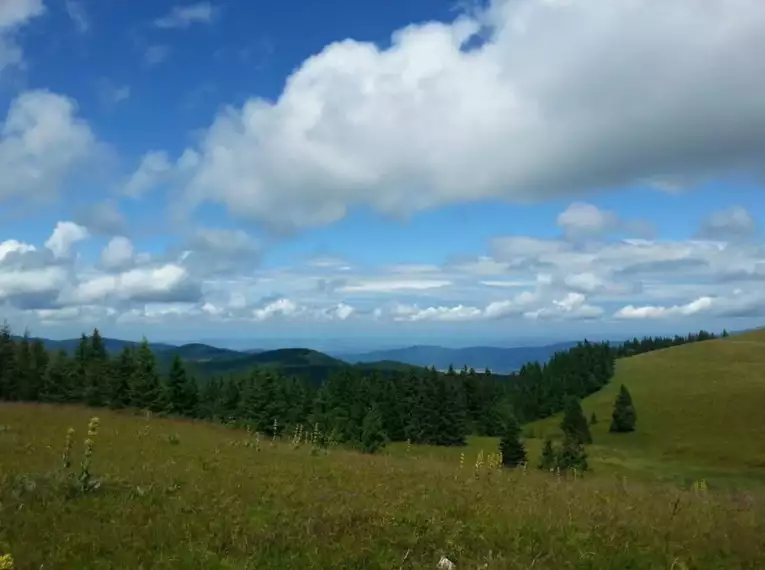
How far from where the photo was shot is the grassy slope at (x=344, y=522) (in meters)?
6.62

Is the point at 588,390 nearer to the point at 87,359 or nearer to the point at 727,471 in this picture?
the point at 727,471

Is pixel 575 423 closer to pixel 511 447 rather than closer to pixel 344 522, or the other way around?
pixel 511 447

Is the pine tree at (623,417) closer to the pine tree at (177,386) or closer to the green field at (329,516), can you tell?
the pine tree at (177,386)

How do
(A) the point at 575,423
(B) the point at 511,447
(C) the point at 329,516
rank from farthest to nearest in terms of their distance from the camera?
(A) the point at 575,423
(B) the point at 511,447
(C) the point at 329,516

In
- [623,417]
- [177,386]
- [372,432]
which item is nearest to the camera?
[177,386]

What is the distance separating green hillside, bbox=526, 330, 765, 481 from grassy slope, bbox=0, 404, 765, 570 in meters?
67.1

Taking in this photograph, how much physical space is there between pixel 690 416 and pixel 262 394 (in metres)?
81.0

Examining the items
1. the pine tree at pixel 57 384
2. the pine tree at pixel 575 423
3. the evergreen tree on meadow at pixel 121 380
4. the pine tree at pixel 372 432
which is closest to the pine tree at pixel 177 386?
the evergreen tree on meadow at pixel 121 380

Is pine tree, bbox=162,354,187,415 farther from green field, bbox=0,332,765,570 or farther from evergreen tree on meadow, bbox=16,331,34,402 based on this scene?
green field, bbox=0,332,765,570

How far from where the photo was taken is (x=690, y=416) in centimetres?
11362

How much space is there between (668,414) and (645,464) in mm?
41255

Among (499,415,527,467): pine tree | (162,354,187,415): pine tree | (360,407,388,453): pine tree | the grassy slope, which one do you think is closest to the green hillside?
(499,415,527,467): pine tree

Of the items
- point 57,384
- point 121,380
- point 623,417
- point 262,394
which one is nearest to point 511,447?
point 262,394

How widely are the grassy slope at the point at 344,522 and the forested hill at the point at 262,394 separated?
38.5m
